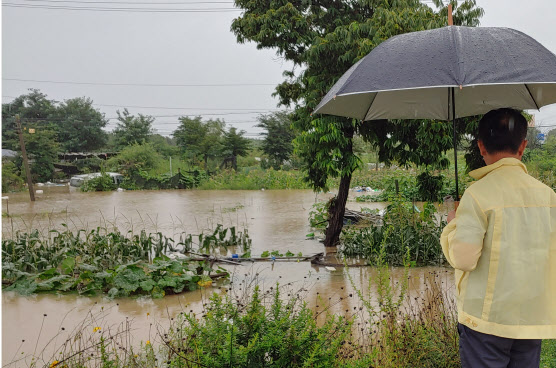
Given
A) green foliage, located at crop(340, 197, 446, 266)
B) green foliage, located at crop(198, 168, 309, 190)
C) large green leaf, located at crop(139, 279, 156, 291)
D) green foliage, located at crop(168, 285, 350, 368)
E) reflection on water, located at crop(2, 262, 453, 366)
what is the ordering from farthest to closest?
1. green foliage, located at crop(198, 168, 309, 190)
2. green foliage, located at crop(340, 197, 446, 266)
3. large green leaf, located at crop(139, 279, 156, 291)
4. reflection on water, located at crop(2, 262, 453, 366)
5. green foliage, located at crop(168, 285, 350, 368)

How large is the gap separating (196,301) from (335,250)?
3.06m

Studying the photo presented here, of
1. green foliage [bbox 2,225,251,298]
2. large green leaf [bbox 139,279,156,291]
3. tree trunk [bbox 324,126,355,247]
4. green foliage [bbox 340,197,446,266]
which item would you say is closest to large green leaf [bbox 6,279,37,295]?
green foliage [bbox 2,225,251,298]

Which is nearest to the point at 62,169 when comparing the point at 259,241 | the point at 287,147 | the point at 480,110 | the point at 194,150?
the point at 194,150

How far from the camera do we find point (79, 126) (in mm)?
33812

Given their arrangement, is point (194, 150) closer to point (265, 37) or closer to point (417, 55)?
point (265, 37)

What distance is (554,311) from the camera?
182 cm

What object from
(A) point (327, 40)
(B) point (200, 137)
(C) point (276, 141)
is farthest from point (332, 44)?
(B) point (200, 137)

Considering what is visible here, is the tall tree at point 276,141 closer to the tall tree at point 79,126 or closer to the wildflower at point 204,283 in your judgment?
the tall tree at point 79,126

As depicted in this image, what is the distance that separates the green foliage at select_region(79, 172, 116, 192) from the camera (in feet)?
68.6

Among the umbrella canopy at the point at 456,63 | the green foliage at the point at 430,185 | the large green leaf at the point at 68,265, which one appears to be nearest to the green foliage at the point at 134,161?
the large green leaf at the point at 68,265

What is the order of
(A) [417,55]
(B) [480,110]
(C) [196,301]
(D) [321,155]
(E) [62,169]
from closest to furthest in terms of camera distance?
1. (A) [417,55]
2. (B) [480,110]
3. (C) [196,301]
4. (D) [321,155]
5. (E) [62,169]

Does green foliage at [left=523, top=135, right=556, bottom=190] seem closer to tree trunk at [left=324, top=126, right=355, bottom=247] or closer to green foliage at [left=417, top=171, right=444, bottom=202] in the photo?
green foliage at [left=417, top=171, right=444, bottom=202]

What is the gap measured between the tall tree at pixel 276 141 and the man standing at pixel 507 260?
24809 millimetres

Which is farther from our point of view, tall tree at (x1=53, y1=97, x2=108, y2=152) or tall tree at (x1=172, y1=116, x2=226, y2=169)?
tall tree at (x1=53, y1=97, x2=108, y2=152)
